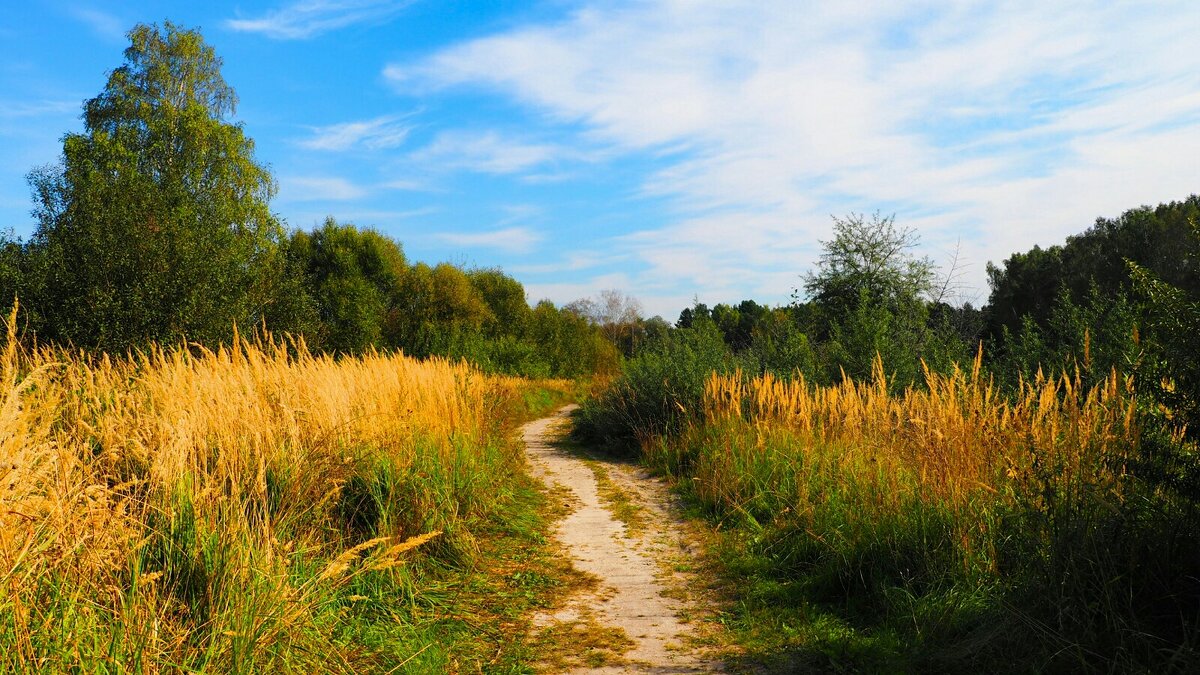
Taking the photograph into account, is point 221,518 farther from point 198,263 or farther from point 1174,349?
point 198,263

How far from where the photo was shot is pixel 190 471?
387cm

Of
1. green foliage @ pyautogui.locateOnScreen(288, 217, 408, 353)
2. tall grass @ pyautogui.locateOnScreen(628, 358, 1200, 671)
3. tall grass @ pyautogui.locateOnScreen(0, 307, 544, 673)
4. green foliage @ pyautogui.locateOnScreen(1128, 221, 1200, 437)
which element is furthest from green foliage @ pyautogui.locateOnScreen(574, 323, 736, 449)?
green foliage @ pyautogui.locateOnScreen(288, 217, 408, 353)

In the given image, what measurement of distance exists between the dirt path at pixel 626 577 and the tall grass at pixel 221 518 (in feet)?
3.49

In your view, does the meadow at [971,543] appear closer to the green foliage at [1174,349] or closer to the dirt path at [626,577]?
the green foliage at [1174,349]

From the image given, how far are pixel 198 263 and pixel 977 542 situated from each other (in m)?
18.9

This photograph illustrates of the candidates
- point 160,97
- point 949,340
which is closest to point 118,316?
point 160,97

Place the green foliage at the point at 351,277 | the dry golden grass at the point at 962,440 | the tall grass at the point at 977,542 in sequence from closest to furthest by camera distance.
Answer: the tall grass at the point at 977,542, the dry golden grass at the point at 962,440, the green foliage at the point at 351,277

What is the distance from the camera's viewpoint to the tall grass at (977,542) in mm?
3410

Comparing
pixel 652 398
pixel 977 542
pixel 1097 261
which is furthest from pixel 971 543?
pixel 1097 261

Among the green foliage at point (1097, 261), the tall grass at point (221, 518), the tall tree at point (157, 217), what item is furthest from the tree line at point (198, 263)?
the green foliage at point (1097, 261)

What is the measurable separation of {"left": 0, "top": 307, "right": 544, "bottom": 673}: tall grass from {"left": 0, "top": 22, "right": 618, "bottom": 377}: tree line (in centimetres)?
409

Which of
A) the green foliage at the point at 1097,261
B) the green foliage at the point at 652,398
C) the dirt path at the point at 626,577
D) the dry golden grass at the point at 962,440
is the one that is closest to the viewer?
the dirt path at the point at 626,577

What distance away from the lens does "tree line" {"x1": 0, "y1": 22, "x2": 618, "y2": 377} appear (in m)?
16.7

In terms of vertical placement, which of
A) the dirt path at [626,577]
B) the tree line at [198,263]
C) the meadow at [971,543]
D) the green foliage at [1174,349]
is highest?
the tree line at [198,263]
